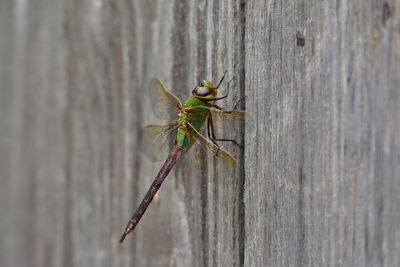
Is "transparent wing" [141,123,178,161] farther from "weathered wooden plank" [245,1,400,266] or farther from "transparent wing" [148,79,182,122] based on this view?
"weathered wooden plank" [245,1,400,266]

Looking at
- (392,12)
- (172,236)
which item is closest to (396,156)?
(392,12)

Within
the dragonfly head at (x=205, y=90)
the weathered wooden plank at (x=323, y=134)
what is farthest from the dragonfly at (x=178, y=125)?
the weathered wooden plank at (x=323, y=134)

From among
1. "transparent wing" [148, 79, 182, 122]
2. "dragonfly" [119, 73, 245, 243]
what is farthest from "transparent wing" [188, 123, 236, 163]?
"transparent wing" [148, 79, 182, 122]

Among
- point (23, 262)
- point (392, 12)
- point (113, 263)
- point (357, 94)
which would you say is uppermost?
point (392, 12)

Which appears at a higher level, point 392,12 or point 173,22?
point 173,22

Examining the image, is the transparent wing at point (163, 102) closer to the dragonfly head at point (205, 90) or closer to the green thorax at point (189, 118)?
the green thorax at point (189, 118)

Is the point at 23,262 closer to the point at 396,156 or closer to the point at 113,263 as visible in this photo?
the point at 113,263
